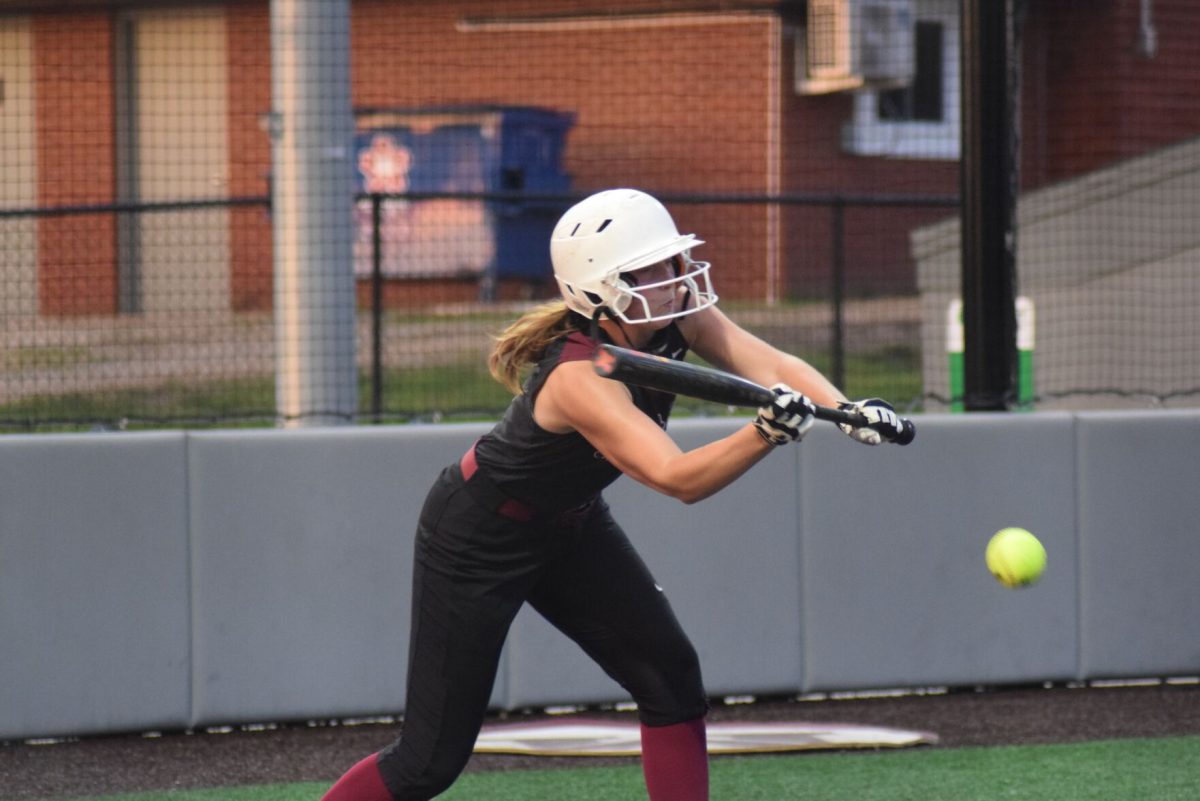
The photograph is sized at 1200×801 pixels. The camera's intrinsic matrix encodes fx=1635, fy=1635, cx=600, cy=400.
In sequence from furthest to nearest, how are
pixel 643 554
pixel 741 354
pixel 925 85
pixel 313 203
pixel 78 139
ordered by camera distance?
pixel 925 85 → pixel 78 139 → pixel 313 203 → pixel 643 554 → pixel 741 354

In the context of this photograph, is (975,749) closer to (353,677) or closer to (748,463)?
(353,677)

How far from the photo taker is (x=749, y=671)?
6293mm

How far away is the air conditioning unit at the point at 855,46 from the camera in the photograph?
32.3ft

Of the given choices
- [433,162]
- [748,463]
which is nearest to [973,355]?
[748,463]

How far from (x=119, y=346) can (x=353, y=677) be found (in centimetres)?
466

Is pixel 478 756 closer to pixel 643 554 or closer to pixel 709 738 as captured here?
pixel 709 738

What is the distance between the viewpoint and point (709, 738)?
5.73 meters

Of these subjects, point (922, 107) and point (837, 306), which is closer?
point (837, 306)

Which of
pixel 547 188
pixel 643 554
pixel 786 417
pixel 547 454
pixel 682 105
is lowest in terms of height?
pixel 643 554

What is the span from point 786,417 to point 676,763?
1172mm

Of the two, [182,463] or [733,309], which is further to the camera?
[733,309]

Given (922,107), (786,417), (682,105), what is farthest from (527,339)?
(922,107)

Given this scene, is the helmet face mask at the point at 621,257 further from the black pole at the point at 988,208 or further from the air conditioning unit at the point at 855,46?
the air conditioning unit at the point at 855,46

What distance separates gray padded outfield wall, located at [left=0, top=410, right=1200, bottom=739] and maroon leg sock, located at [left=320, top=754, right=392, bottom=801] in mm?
2198
